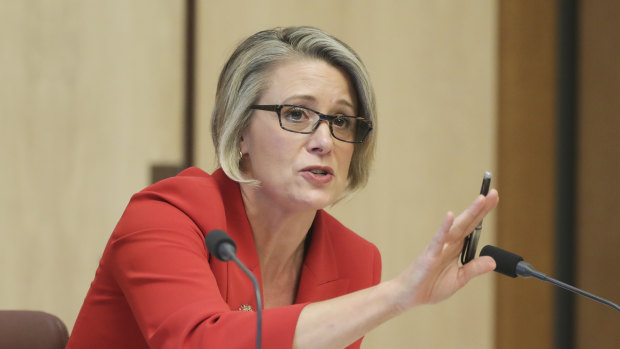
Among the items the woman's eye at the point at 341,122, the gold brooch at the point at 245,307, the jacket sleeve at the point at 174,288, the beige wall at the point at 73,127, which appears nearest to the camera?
the jacket sleeve at the point at 174,288

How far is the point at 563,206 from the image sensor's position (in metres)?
2.85

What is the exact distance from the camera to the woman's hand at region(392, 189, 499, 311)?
3.41 feet

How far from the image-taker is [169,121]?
8.25ft

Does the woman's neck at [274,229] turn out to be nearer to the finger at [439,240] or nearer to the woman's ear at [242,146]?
the woman's ear at [242,146]

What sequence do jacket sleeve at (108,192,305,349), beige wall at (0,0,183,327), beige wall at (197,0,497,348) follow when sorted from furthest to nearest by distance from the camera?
beige wall at (197,0,497,348) → beige wall at (0,0,183,327) → jacket sleeve at (108,192,305,349)

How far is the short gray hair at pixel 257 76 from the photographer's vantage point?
59.2 inches

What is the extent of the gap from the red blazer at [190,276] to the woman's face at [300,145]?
9 centimetres

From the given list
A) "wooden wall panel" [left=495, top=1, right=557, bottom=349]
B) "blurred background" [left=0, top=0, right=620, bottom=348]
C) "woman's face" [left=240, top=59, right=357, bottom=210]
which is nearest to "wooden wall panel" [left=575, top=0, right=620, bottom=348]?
"blurred background" [left=0, top=0, right=620, bottom=348]

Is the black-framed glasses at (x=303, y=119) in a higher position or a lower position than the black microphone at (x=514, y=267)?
higher

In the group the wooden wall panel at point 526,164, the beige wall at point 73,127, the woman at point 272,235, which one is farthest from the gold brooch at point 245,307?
the wooden wall panel at point 526,164

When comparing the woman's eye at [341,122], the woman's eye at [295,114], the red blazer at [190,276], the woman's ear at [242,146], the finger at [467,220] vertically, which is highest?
the woman's eye at [295,114]

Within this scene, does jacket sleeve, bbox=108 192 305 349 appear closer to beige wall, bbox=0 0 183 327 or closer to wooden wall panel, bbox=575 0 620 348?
beige wall, bbox=0 0 183 327

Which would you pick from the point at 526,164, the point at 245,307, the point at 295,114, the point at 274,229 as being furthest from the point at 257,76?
the point at 526,164

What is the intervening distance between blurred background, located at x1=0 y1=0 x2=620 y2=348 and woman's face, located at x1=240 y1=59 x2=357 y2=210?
1051 mm
